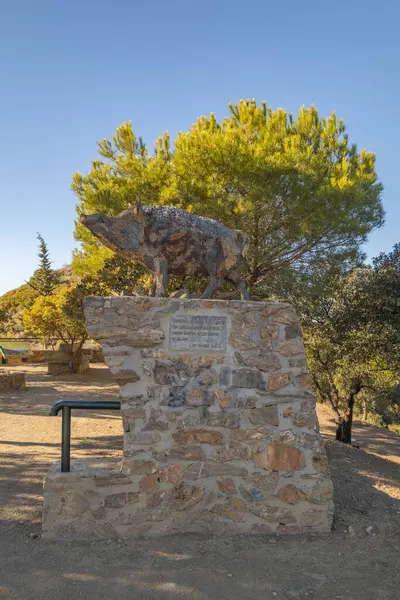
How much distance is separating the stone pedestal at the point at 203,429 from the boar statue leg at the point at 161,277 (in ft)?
0.71

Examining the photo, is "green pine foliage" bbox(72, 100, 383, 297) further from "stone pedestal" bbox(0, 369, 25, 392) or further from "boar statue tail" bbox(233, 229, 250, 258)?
"stone pedestal" bbox(0, 369, 25, 392)

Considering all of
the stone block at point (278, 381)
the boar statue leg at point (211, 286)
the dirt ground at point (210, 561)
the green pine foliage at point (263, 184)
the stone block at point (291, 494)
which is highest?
the green pine foliage at point (263, 184)

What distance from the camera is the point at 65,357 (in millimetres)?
14812

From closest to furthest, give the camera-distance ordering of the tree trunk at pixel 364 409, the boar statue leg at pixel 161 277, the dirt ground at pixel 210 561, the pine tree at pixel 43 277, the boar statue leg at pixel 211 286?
1. the dirt ground at pixel 210 561
2. the boar statue leg at pixel 161 277
3. the boar statue leg at pixel 211 286
4. the tree trunk at pixel 364 409
5. the pine tree at pixel 43 277

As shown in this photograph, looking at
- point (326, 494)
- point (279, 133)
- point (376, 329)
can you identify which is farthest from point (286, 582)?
point (279, 133)

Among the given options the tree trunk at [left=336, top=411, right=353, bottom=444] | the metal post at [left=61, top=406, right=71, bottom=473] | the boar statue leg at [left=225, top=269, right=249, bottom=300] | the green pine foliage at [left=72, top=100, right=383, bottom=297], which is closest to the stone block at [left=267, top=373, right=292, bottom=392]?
the boar statue leg at [left=225, top=269, right=249, bottom=300]

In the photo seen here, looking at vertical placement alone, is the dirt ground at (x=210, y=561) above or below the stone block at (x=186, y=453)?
below

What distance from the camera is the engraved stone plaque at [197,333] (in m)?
3.48

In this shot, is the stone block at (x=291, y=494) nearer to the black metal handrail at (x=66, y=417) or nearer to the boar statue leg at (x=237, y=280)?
the black metal handrail at (x=66, y=417)

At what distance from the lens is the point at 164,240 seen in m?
3.73

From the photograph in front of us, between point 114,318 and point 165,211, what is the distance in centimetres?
114

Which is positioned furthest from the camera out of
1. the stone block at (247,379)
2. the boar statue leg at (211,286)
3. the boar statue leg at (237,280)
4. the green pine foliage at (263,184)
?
the green pine foliage at (263,184)

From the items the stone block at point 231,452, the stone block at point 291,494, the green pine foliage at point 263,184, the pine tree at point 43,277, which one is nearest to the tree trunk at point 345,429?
the green pine foliage at point 263,184

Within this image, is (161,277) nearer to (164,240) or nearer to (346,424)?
(164,240)
